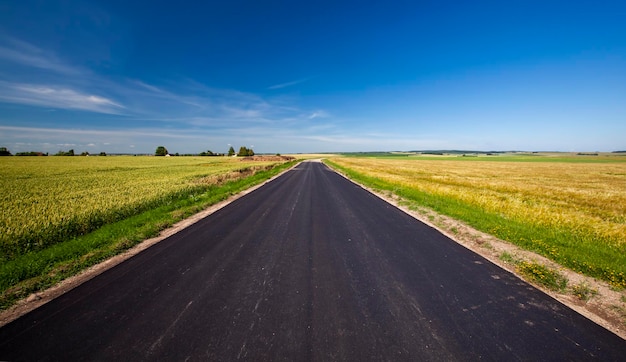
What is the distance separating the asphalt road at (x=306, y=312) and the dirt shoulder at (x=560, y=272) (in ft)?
1.05

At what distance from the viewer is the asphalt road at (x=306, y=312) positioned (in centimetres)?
324

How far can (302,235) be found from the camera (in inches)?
322

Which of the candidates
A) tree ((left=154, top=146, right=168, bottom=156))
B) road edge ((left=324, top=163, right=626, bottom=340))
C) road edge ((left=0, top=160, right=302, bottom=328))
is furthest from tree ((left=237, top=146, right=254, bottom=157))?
road edge ((left=0, top=160, right=302, bottom=328))

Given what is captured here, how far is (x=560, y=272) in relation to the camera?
5.60 meters

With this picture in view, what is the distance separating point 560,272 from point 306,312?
5940 millimetres

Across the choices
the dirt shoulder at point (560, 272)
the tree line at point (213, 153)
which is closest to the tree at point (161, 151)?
the tree line at point (213, 153)

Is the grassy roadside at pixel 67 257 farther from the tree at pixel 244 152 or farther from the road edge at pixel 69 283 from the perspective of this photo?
the tree at pixel 244 152

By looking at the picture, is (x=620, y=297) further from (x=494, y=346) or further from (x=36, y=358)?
(x=36, y=358)

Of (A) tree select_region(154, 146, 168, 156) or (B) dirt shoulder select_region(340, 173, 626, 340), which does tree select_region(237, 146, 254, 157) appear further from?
(B) dirt shoulder select_region(340, 173, 626, 340)

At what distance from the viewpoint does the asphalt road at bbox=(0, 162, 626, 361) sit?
3.24m

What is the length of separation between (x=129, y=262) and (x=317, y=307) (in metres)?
5.06

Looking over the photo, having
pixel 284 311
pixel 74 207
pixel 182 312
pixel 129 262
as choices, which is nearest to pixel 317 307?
pixel 284 311

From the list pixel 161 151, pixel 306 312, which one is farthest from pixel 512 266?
pixel 161 151

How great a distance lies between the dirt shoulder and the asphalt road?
0.32 m
